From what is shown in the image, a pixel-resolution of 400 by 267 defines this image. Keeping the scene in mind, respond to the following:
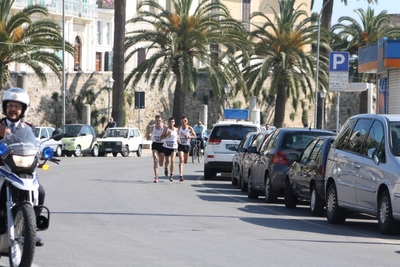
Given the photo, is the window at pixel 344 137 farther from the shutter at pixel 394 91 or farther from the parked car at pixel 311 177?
the shutter at pixel 394 91

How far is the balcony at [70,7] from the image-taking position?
70.0 meters

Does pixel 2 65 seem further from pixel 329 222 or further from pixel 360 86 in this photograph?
pixel 329 222

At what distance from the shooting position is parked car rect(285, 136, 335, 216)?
17.1 meters

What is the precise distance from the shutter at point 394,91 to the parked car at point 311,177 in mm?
13647

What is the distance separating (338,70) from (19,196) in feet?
61.6

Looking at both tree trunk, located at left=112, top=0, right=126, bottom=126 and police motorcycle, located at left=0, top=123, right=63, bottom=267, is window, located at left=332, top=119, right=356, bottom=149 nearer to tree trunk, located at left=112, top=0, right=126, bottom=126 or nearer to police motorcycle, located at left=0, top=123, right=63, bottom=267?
police motorcycle, located at left=0, top=123, right=63, bottom=267

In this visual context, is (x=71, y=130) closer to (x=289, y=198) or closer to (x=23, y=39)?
(x=23, y=39)

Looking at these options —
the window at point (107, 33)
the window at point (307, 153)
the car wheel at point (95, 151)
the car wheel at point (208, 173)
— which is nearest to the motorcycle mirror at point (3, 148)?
the window at point (307, 153)

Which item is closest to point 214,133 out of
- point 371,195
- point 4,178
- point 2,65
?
point 371,195

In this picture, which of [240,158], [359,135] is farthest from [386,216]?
[240,158]

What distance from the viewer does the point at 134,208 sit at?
57.8ft

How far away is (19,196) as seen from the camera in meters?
9.09

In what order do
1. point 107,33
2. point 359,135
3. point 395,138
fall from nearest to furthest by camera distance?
1. point 395,138
2. point 359,135
3. point 107,33

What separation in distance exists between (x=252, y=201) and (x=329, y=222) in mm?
4820
